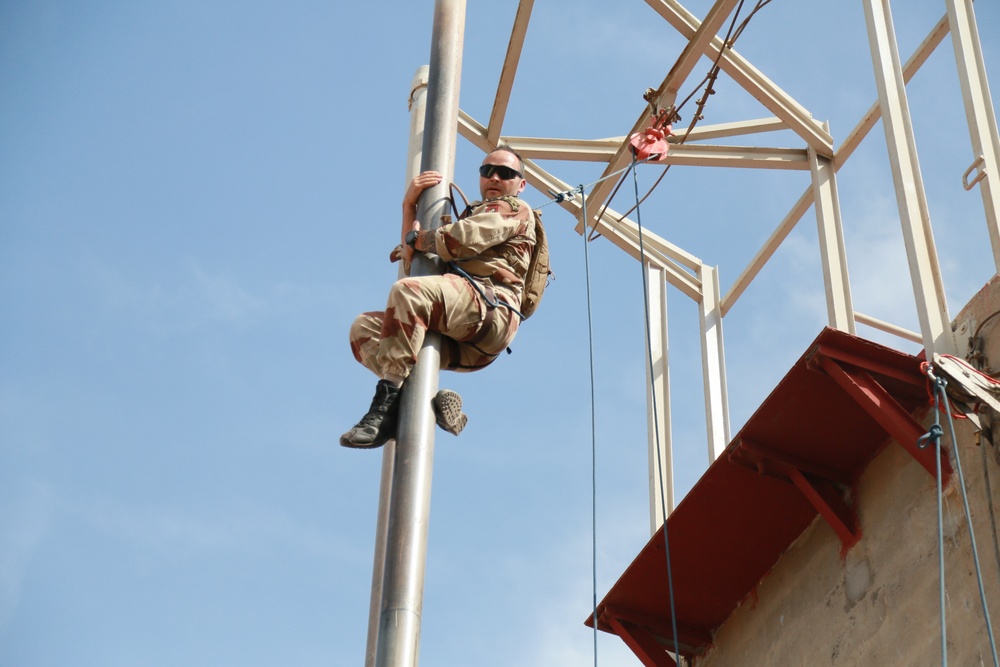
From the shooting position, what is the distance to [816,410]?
776 cm

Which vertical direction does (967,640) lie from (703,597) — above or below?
below

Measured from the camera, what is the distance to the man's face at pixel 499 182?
687cm

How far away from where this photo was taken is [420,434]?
488 cm

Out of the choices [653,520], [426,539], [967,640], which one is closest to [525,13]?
[653,520]

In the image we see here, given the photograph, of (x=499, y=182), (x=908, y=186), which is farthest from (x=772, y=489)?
(x=499, y=182)

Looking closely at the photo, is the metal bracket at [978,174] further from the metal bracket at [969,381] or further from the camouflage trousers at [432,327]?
the camouflage trousers at [432,327]

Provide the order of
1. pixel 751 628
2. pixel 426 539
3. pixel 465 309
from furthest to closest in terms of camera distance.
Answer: pixel 751 628
pixel 465 309
pixel 426 539

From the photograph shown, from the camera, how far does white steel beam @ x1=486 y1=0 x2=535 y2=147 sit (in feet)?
34.0

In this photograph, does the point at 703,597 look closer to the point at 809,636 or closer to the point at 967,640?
the point at 809,636

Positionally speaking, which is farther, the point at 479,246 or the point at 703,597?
the point at 703,597

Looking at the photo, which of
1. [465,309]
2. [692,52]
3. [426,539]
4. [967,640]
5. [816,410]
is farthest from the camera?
[692,52]

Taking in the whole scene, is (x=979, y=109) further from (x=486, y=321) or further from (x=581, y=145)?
(x=581, y=145)

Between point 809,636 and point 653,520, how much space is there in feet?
6.67

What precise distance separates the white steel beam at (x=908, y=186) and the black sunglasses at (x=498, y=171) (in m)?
2.39
